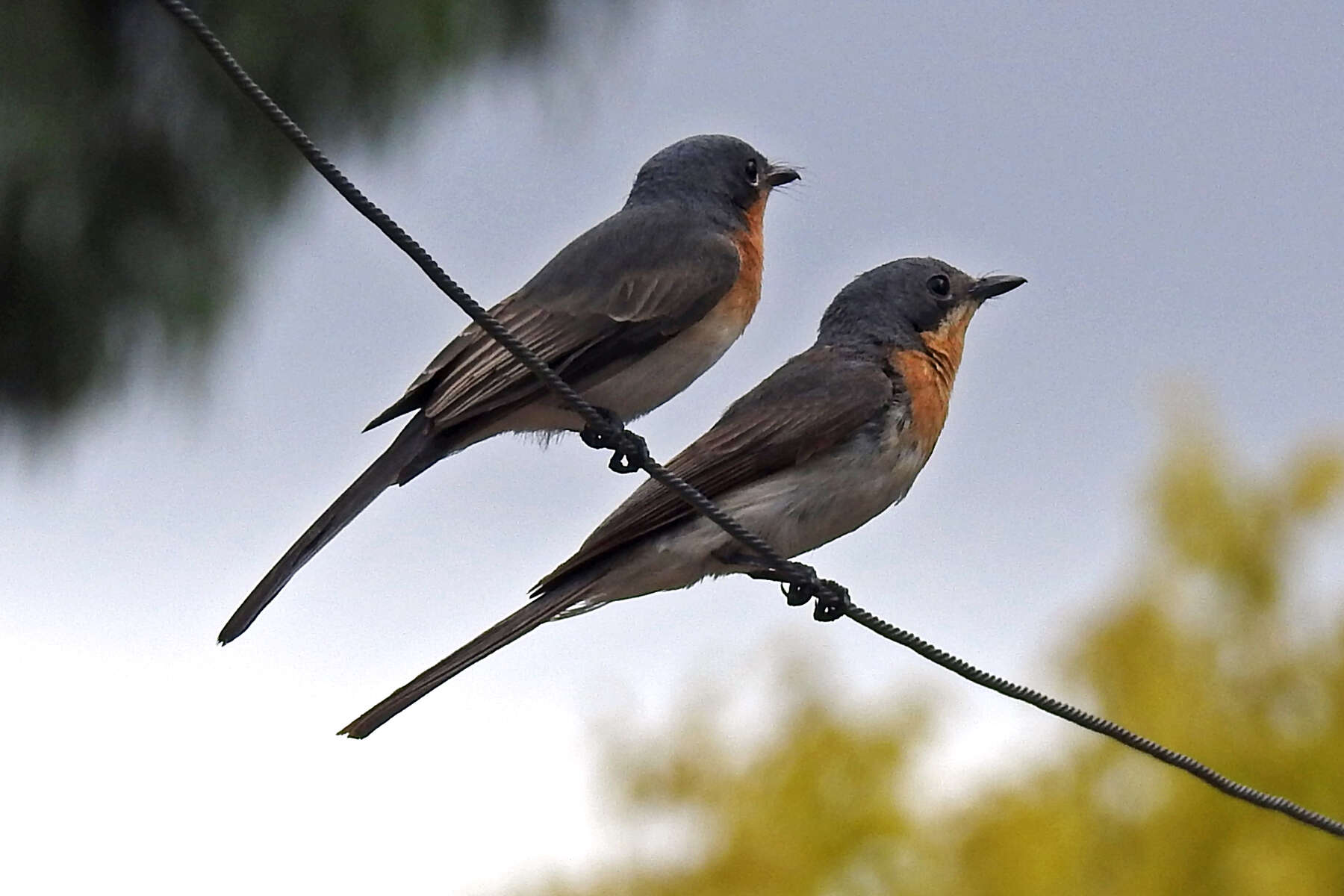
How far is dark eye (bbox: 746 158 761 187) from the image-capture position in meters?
5.13

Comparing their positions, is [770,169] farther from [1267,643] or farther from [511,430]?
[1267,643]

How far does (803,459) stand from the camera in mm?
4590

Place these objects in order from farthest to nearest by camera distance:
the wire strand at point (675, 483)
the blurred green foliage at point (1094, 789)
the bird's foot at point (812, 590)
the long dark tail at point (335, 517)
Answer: the blurred green foliage at point (1094, 789) → the bird's foot at point (812, 590) → the long dark tail at point (335, 517) → the wire strand at point (675, 483)

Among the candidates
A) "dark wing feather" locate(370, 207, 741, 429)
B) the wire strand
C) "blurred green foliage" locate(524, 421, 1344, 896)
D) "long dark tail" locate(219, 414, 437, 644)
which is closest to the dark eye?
"dark wing feather" locate(370, 207, 741, 429)

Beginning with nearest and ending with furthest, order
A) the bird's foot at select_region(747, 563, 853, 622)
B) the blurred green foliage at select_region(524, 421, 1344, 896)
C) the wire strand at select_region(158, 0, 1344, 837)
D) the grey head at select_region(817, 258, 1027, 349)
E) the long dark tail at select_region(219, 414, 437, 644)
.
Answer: the wire strand at select_region(158, 0, 1344, 837)
the long dark tail at select_region(219, 414, 437, 644)
the bird's foot at select_region(747, 563, 853, 622)
the grey head at select_region(817, 258, 1027, 349)
the blurred green foliage at select_region(524, 421, 1344, 896)

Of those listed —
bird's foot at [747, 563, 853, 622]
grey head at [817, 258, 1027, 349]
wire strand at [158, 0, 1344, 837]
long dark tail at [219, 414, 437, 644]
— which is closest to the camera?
wire strand at [158, 0, 1344, 837]

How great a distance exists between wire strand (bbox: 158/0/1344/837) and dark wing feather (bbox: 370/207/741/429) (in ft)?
0.61

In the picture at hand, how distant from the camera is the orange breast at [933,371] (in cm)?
479

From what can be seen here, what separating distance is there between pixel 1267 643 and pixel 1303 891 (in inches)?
54.2

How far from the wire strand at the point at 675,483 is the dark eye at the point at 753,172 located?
3.23ft

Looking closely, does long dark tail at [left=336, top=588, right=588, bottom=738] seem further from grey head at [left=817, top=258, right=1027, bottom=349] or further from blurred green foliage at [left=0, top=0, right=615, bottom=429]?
blurred green foliage at [left=0, top=0, right=615, bottom=429]

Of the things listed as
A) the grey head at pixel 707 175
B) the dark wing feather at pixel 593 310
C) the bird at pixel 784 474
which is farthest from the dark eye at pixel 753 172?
the bird at pixel 784 474

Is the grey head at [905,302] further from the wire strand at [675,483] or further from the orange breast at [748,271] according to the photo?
the wire strand at [675,483]

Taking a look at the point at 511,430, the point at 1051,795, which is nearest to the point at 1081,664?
the point at 1051,795
